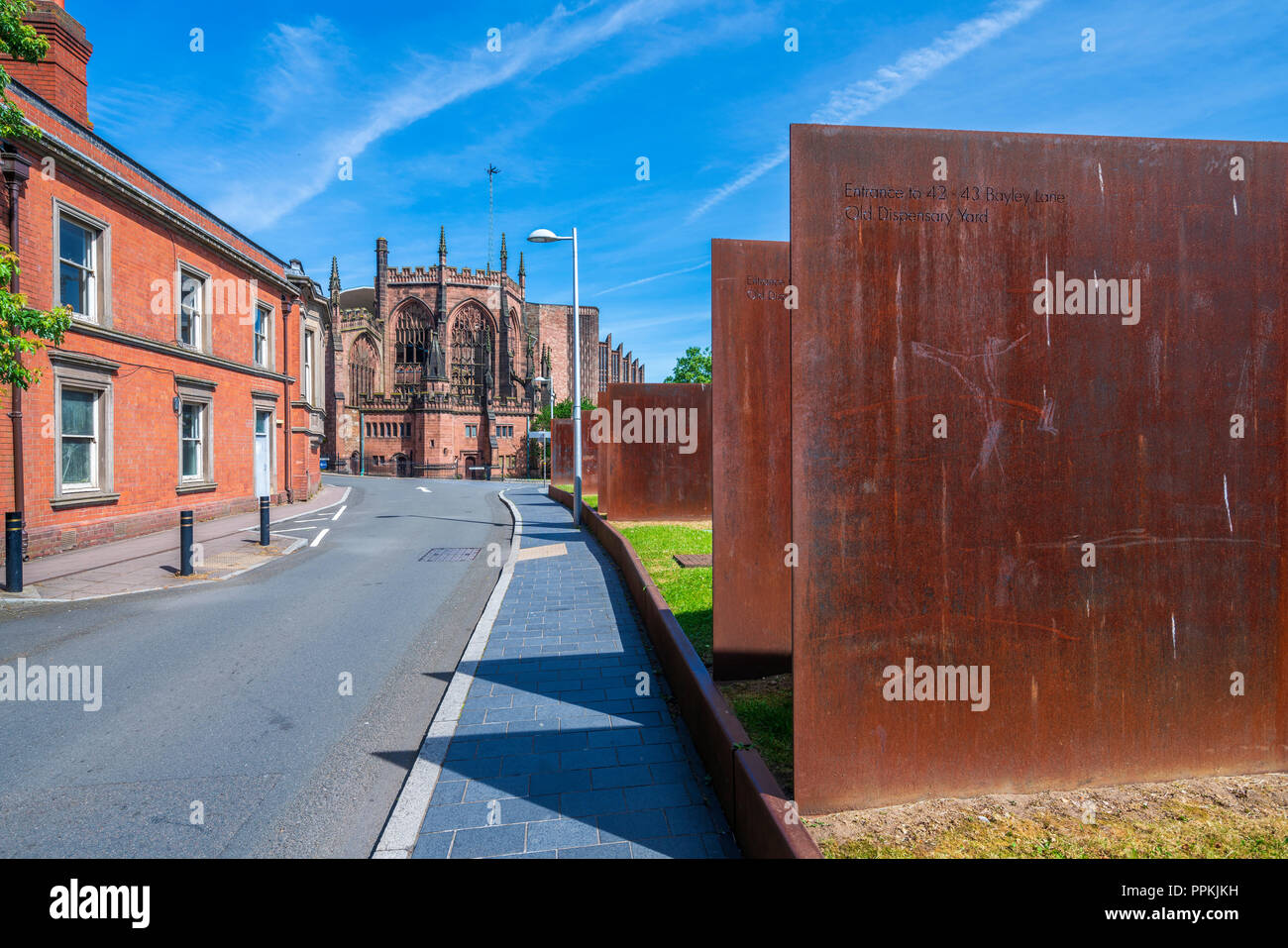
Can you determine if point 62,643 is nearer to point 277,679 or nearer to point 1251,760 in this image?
point 277,679

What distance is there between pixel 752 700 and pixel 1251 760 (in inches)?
106

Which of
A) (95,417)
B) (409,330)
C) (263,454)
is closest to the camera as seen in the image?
(95,417)

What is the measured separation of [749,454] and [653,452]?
384 inches

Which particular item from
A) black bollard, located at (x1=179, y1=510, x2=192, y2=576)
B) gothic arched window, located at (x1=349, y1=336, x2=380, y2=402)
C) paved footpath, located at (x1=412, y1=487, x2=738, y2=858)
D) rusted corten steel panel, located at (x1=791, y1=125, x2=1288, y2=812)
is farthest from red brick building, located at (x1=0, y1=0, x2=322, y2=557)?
gothic arched window, located at (x1=349, y1=336, x2=380, y2=402)

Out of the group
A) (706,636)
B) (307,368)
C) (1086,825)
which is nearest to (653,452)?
(706,636)

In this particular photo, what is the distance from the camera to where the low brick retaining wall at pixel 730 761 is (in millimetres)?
2576

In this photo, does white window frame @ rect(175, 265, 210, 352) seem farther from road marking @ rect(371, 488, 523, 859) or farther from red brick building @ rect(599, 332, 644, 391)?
red brick building @ rect(599, 332, 644, 391)

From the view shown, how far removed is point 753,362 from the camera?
17.7ft

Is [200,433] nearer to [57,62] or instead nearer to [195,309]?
[195,309]

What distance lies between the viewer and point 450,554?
12.6 m

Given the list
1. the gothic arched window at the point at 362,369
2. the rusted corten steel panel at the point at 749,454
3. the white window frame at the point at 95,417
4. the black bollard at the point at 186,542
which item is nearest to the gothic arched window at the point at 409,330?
the gothic arched window at the point at 362,369

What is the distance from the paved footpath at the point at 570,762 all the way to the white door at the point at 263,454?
17127mm

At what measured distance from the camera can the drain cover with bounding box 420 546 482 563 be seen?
11.9 meters

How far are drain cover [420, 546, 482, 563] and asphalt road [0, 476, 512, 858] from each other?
2.17 metres
